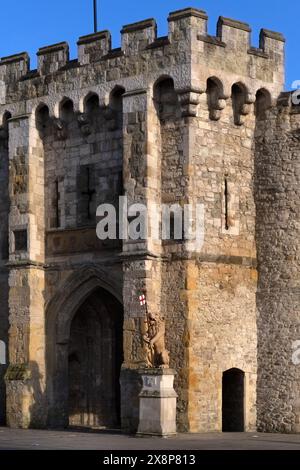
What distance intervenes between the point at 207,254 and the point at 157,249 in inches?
44.1

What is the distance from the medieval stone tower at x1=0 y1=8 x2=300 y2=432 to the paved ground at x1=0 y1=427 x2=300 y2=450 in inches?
41.4

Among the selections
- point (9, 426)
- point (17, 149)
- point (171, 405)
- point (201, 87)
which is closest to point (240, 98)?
point (201, 87)

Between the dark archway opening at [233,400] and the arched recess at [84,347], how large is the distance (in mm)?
3298

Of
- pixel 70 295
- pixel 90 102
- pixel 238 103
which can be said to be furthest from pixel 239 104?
pixel 70 295

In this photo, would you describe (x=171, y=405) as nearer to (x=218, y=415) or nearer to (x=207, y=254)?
(x=218, y=415)

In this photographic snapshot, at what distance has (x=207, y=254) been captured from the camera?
24.6 metres

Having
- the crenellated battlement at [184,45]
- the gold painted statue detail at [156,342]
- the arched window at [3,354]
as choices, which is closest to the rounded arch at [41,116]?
the crenellated battlement at [184,45]

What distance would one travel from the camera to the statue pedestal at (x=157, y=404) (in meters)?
22.5

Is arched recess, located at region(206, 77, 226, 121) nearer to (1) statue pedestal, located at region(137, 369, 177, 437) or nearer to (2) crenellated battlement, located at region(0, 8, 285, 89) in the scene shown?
(2) crenellated battlement, located at region(0, 8, 285, 89)

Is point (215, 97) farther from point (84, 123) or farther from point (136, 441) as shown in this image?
point (136, 441)

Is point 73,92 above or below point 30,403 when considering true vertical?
above

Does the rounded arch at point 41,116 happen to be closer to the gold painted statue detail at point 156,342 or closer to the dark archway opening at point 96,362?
the dark archway opening at point 96,362

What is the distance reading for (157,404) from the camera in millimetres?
22578

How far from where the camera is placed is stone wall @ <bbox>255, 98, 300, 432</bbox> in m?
25.1
